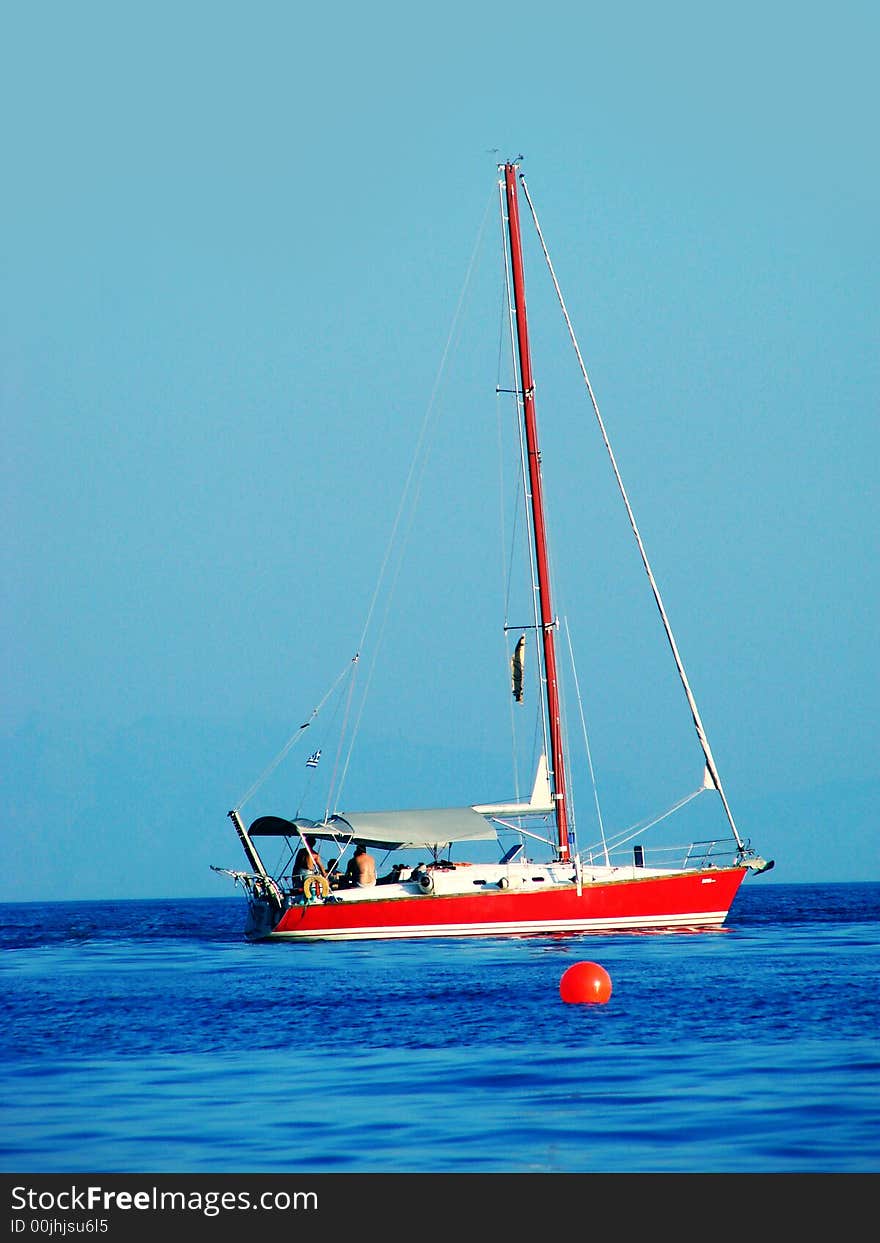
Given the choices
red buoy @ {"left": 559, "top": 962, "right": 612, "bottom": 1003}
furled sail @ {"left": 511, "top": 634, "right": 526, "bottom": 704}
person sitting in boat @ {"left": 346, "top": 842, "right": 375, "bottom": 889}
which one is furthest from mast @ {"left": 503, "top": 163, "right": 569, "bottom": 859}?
red buoy @ {"left": 559, "top": 962, "right": 612, "bottom": 1003}

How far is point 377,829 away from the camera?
4659 cm

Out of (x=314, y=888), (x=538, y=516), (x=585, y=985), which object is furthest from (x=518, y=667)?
(x=585, y=985)

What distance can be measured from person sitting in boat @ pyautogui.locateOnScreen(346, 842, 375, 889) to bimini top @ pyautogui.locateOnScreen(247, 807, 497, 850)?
782mm

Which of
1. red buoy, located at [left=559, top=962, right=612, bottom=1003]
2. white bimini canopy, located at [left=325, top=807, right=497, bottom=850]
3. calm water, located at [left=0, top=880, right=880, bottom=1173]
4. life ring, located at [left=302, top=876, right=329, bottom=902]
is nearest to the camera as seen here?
calm water, located at [left=0, top=880, right=880, bottom=1173]

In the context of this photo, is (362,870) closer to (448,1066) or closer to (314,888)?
(314,888)

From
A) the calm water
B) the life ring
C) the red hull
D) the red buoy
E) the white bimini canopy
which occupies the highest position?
the white bimini canopy

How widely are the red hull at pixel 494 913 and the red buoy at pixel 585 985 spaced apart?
14.6 metres

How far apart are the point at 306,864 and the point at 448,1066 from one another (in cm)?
2407

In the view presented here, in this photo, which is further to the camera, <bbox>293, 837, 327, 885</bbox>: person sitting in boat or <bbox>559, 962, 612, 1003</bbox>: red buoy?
<bbox>293, 837, 327, 885</bbox>: person sitting in boat

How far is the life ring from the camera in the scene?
44872 mm

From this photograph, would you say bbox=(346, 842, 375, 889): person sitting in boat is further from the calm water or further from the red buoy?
the red buoy
